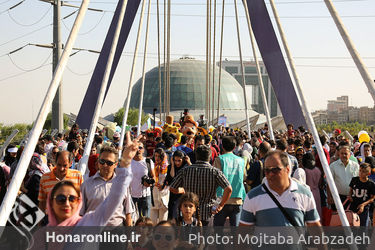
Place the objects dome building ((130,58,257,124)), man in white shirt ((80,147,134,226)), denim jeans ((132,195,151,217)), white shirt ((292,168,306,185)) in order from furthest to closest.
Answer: dome building ((130,58,257,124)) < denim jeans ((132,195,151,217)) < white shirt ((292,168,306,185)) < man in white shirt ((80,147,134,226))

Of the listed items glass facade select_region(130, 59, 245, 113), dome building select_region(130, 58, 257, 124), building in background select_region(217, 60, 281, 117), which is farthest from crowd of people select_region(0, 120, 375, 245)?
building in background select_region(217, 60, 281, 117)

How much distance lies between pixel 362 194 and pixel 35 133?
175 inches

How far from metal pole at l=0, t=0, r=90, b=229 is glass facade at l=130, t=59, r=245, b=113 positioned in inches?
3556

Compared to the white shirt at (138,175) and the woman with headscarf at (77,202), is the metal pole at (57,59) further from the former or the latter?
the woman with headscarf at (77,202)

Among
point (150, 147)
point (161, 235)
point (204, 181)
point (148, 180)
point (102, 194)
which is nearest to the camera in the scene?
point (161, 235)

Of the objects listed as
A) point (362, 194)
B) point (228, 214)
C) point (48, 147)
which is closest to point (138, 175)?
point (228, 214)

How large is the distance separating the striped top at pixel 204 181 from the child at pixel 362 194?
6.92ft

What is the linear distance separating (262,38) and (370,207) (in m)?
7.05

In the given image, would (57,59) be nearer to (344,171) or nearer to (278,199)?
(344,171)

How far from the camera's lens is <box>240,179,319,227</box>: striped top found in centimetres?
450

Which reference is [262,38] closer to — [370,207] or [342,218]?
[370,207]

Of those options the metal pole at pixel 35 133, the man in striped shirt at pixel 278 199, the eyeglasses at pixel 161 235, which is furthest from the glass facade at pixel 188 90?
the man in striped shirt at pixel 278 199

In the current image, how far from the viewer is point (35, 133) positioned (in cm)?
594

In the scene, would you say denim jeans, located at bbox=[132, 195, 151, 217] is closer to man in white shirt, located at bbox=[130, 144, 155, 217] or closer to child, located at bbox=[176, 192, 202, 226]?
man in white shirt, located at bbox=[130, 144, 155, 217]
